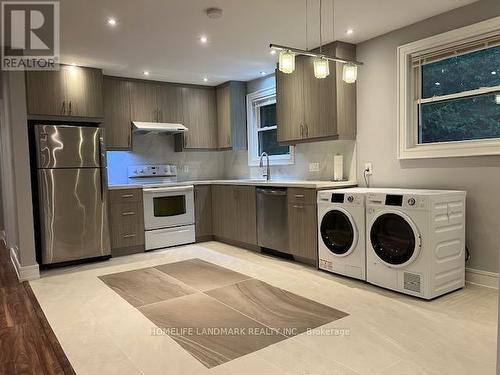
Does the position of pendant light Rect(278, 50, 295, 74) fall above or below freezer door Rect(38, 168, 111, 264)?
above

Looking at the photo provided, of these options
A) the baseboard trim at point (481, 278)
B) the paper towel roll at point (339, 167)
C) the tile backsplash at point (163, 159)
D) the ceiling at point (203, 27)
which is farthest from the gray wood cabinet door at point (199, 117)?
the baseboard trim at point (481, 278)

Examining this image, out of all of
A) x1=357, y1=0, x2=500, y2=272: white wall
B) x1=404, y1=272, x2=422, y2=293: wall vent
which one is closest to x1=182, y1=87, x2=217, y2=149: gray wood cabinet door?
x1=357, y1=0, x2=500, y2=272: white wall

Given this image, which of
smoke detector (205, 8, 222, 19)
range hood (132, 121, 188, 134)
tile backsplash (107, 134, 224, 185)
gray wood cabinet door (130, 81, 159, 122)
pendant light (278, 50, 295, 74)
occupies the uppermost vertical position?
smoke detector (205, 8, 222, 19)

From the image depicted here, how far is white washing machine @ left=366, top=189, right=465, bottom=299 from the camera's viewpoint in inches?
116

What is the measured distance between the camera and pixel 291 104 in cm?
447

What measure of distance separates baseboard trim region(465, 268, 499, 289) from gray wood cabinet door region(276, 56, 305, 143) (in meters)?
2.17

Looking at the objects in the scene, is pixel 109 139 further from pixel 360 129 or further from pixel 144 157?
pixel 360 129

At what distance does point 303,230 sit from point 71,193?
2684 millimetres

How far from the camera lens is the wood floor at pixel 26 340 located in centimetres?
218

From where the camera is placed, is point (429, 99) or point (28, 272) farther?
point (28, 272)

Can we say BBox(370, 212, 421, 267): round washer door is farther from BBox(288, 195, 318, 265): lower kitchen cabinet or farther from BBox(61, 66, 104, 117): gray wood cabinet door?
BBox(61, 66, 104, 117): gray wood cabinet door

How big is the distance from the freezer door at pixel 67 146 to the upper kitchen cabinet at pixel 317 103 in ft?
7.47

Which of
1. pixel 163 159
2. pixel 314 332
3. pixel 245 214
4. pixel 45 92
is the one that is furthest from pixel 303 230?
pixel 45 92

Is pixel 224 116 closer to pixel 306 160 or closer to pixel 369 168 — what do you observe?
pixel 306 160
